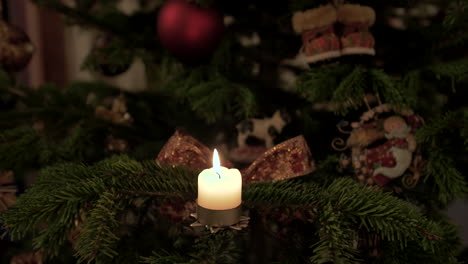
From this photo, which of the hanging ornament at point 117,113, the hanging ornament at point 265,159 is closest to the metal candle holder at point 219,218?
the hanging ornament at point 265,159

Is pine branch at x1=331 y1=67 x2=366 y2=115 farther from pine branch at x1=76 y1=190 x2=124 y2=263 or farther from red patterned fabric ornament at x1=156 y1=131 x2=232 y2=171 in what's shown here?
pine branch at x1=76 y1=190 x2=124 y2=263

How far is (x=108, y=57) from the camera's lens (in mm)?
876

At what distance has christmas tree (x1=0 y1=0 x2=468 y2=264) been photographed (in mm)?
470

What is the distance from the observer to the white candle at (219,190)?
46 cm

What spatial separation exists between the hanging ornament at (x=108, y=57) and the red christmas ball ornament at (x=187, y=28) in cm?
12

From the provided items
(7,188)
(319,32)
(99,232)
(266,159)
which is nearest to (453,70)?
(319,32)

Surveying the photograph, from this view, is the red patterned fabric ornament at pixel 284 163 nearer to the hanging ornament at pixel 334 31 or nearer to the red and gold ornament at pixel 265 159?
the red and gold ornament at pixel 265 159

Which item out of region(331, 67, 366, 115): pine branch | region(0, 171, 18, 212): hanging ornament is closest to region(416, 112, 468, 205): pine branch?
region(331, 67, 366, 115): pine branch

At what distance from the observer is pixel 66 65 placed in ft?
6.45

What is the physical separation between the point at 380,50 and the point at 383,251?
50 centimetres

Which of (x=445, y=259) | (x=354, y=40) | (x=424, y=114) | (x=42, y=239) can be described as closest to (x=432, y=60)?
(x=424, y=114)

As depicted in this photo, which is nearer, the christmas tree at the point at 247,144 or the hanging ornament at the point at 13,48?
the christmas tree at the point at 247,144

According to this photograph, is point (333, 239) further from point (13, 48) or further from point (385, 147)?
point (13, 48)

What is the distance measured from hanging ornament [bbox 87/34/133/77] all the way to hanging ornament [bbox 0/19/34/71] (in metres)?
0.17
